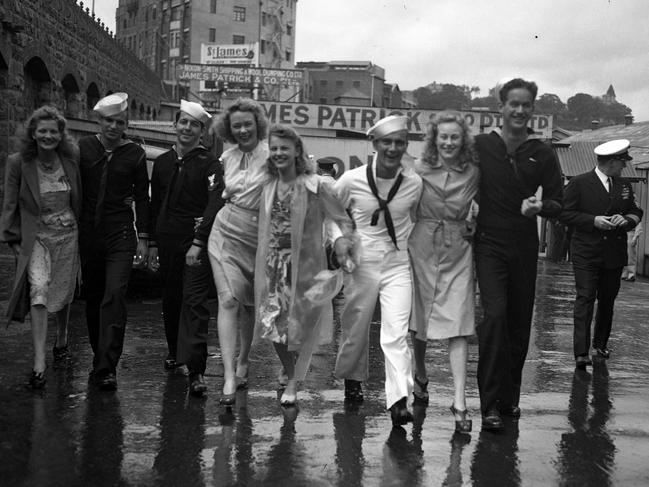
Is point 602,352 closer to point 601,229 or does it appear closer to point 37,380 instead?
point 601,229

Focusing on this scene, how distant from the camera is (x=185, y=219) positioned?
721cm

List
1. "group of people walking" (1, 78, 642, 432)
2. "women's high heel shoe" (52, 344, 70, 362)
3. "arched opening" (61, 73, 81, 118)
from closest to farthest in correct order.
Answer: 1. "group of people walking" (1, 78, 642, 432)
2. "women's high heel shoe" (52, 344, 70, 362)
3. "arched opening" (61, 73, 81, 118)

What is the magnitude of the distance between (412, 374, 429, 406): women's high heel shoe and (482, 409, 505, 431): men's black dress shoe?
2.53 feet

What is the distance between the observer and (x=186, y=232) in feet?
23.7

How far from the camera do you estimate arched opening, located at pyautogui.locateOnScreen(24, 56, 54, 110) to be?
2202 cm

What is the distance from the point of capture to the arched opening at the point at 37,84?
867 inches

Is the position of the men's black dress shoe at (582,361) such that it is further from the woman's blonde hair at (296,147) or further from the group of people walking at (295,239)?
the woman's blonde hair at (296,147)

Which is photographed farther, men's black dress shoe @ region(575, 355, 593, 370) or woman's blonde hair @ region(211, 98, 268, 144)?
men's black dress shoe @ region(575, 355, 593, 370)

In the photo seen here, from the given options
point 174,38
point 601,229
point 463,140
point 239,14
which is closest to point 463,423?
point 463,140

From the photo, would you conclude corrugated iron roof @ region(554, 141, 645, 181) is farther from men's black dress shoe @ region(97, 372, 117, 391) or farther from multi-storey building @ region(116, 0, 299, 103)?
multi-storey building @ region(116, 0, 299, 103)

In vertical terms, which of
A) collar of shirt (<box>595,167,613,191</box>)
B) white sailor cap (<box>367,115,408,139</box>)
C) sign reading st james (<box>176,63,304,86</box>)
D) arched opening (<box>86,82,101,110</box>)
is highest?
sign reading st james (<box>176,63,304,86</box>)

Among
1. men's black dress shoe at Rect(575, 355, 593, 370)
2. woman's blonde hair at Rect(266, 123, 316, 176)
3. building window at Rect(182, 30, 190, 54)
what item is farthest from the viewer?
building window at Rect(182, 30, 190, 54)

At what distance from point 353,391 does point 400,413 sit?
84cm

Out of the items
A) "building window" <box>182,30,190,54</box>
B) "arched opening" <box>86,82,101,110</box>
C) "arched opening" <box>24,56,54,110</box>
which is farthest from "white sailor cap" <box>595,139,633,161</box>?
"building window" <box>182,30,190,54</box>
